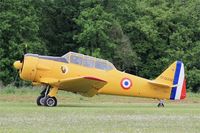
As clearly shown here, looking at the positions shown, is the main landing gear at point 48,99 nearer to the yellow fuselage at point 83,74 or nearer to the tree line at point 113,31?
the yellow fuselage at point 83,74

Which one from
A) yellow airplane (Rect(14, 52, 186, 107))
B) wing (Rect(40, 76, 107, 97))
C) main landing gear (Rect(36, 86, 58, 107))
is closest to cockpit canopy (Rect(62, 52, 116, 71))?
yellow airplane (Rect(14, 52, 186, 107))

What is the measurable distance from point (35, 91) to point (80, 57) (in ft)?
36.2

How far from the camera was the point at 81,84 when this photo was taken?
2619cm

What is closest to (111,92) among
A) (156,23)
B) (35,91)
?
(35,91)

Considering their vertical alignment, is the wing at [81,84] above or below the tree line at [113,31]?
below

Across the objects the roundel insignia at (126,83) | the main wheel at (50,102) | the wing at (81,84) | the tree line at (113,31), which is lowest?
the main wheel at (50,102)

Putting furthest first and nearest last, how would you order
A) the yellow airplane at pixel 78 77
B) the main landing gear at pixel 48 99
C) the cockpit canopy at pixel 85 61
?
the cockpit canopy at pixel 85 61
the yellow airplane at pixel 78 77
the main landing gear at pixel 48 99

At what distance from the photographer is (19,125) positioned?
14.7 m

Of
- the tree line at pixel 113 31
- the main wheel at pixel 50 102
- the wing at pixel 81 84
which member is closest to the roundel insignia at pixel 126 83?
the wing at pixel 81 84

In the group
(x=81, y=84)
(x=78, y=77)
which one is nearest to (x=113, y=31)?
(x=81, y=84)

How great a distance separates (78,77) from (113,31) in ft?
104

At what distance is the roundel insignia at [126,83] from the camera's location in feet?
88.7

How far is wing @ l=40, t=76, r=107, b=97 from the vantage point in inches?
1010

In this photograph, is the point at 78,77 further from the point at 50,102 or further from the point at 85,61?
the point at 50,102
